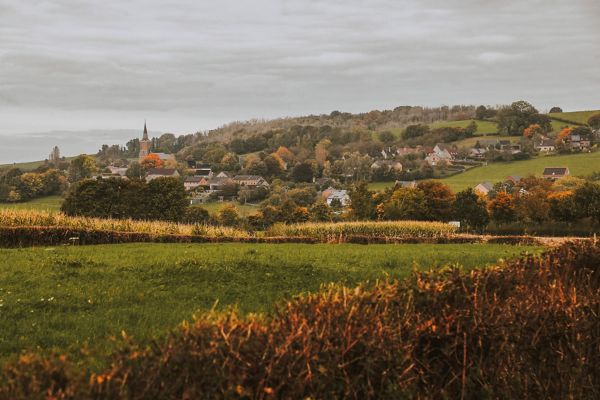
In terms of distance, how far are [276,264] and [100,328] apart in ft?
20.3

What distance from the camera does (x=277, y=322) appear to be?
4.39 meters

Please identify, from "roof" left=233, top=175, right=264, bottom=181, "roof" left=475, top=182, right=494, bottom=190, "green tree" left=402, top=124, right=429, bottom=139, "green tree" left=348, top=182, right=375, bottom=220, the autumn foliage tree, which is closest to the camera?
"green tree" left=348, top=182, right=375, bottom=220

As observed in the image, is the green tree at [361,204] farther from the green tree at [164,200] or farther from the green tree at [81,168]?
the green tree at [81,168]

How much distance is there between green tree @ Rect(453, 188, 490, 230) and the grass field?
91.4 feet

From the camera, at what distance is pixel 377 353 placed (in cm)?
421

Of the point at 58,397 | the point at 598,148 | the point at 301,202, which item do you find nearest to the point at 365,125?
the point at 598,148

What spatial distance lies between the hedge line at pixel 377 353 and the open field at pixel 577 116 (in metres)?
119

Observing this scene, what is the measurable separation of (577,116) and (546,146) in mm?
31606

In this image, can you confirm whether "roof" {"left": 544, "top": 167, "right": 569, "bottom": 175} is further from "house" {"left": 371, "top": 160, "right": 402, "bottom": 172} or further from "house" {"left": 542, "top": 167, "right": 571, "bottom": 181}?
"house" {"left": 371, "top": 160, "right": 402, "bottom": 172}

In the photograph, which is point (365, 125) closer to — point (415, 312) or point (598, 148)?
point (598, 148)

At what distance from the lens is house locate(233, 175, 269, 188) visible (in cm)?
8219

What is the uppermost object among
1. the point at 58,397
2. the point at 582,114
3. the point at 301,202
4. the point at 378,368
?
the point at 582,114

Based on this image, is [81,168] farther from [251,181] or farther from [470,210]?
[470,210]

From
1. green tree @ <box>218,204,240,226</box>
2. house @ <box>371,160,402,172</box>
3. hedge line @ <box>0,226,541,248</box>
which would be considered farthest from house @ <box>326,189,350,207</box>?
hedge line @ <box>0,226,541,248</box>
